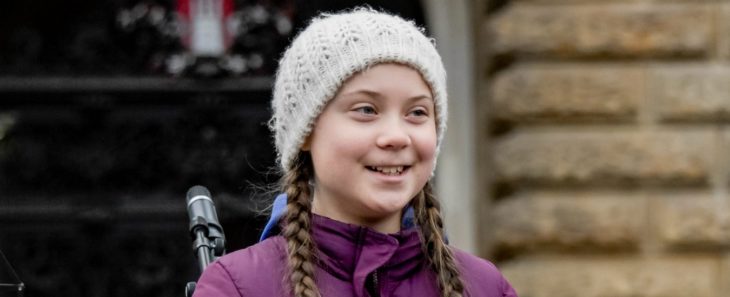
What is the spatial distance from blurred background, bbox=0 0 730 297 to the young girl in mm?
3280

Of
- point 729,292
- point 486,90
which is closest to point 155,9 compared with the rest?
point 486,90

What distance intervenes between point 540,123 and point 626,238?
0.48m

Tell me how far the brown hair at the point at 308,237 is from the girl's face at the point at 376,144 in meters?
0.06

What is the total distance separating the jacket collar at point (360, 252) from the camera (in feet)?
8.21

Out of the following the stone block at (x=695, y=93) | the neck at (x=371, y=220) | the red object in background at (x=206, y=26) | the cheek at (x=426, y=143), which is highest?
the red object in background at (x=206, y=26)

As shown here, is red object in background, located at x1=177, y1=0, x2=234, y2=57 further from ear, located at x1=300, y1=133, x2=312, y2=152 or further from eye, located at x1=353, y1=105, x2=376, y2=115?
eye, located at x1=353, y1=105, x2=376, y2=115

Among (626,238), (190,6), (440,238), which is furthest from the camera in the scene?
(190,6)

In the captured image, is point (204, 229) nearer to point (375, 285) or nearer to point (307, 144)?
point (307, 144)

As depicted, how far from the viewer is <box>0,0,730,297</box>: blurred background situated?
5.95 metres

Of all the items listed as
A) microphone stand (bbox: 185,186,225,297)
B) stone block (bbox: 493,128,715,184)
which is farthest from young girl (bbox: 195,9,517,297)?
stone block (bbox: 493,128,715,184)

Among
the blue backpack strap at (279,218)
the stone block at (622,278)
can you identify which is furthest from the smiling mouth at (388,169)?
the stone block at (622,278)

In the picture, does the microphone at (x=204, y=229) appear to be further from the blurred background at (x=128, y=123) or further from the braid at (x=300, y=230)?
the blurred background at (x=128, y=123)

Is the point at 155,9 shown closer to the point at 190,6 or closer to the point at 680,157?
the point at 190,6

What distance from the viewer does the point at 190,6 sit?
6520 mm
